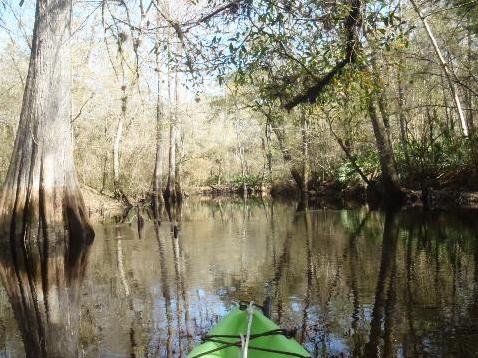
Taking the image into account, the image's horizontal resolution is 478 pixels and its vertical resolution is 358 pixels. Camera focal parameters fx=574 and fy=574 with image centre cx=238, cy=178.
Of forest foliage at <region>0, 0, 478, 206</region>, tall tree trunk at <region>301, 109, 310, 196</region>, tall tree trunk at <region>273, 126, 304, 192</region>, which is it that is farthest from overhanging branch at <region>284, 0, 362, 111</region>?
tall tree trunk at <region>273, 126, 304, 192</region>

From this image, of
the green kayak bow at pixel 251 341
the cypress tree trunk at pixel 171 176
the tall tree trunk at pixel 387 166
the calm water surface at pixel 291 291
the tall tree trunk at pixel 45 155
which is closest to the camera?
the green kayak bow at pixel 251 341

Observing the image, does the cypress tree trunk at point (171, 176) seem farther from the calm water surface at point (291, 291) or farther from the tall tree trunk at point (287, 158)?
the calm water surface at point (291, 291)

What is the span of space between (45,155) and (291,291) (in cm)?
651

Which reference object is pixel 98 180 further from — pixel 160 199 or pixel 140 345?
pixel 140 345

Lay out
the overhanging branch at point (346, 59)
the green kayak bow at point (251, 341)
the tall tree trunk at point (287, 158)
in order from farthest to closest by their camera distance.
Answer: the tall tree trunk at point (287, 158) → the overhanging branch at point (346, 59) → the green kayak bow at point (251, 341)

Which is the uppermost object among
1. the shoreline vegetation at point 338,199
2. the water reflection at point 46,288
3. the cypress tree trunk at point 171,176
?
the cypress tree trunk at point 171,176

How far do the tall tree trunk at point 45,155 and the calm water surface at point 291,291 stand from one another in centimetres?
98

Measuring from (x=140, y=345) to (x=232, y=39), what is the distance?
12.5 ft

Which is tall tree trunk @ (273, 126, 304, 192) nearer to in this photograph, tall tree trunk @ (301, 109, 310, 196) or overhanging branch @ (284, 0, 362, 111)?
tall tree trunk @ (301, 109, 310, 196)

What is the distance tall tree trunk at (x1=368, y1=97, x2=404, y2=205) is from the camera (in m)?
17.1

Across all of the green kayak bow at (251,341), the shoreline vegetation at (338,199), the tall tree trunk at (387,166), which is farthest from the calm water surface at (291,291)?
the tall tree trunk at (387,166)

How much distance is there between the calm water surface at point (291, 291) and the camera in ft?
14.4

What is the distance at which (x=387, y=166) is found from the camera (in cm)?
1730

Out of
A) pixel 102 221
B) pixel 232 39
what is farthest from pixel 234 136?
pixel 232 39
